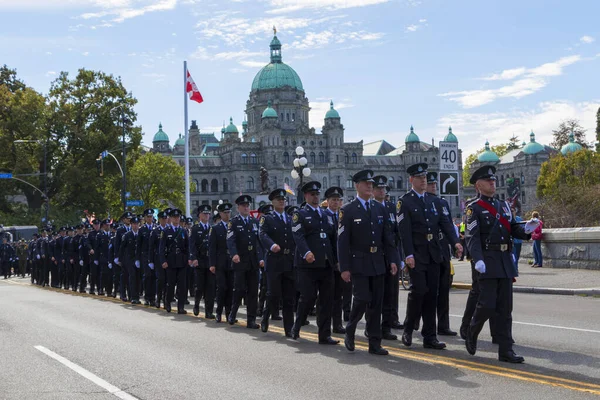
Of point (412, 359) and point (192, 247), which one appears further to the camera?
point (192, 247)

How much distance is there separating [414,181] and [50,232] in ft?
72.9

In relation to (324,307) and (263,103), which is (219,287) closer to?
(324,307)

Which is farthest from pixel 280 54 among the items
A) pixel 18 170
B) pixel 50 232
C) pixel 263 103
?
pixel 50 232

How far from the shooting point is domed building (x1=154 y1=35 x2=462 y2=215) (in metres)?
140

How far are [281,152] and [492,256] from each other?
13106 cm

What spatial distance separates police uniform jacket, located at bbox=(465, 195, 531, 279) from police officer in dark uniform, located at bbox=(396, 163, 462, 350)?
2.30 ft

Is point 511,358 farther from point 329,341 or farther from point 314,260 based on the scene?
point 314,260

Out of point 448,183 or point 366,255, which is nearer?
point 366,255

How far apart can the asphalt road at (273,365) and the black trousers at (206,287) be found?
4.20 feet

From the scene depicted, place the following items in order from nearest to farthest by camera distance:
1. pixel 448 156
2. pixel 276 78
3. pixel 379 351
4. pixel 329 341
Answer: pixel 379 351, pixel 329 341, pixel 448 156, pixel 276 78

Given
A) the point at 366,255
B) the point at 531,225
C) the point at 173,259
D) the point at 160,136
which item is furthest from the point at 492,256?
the point at 160,136

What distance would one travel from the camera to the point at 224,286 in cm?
1428

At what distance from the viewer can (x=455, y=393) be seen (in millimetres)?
7348

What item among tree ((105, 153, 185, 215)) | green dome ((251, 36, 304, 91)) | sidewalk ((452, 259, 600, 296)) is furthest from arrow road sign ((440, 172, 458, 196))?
green dome ((251, 36, 304, 91))
